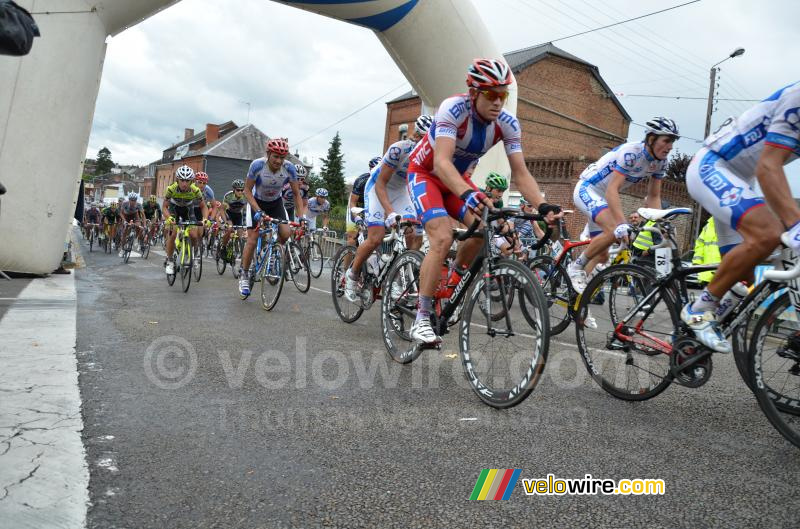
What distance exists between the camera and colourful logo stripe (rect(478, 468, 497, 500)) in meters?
2.40

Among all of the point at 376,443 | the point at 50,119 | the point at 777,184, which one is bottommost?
the point at 376,443

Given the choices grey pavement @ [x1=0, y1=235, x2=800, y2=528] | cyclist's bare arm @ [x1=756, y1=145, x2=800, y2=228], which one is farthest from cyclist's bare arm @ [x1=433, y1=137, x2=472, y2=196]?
cyclist's bare arm @ [x1=756, y1=145, x2=800, y2=228]

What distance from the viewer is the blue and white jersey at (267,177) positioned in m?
8.46

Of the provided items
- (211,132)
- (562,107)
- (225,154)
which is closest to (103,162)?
(211,132)

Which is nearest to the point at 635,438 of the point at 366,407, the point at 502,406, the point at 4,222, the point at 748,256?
the point at 502,406

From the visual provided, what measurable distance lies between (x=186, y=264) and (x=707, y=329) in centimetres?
780

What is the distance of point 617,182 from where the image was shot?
621 cm

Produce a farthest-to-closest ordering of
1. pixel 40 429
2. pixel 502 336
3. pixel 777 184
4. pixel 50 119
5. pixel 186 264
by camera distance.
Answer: pixel 186 264
pixel 50 119
pixel 502 336
pixel 777 184
pixel 40 429

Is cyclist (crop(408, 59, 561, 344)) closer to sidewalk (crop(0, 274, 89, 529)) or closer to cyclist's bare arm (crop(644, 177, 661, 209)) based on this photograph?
sidewalk (crop(0, 274, 89, 529))

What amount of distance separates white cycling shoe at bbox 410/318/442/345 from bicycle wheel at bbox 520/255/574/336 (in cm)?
231

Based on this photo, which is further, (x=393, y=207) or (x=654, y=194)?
(x=393, y=207)

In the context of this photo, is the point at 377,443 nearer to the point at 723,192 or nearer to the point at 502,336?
the point at 502,336

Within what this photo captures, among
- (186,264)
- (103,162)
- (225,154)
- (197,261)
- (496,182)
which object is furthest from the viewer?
(103,162)

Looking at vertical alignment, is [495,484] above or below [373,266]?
below
